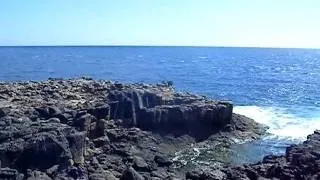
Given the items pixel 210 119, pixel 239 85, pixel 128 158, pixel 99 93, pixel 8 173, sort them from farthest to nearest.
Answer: pixel 239 85 < pixel 99 93 < pixel 210 119 < pixel 128 158 < pixel 8 173

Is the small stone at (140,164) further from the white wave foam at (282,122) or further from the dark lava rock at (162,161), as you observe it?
the white wave foam at (282,122)

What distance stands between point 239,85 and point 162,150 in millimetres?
60647

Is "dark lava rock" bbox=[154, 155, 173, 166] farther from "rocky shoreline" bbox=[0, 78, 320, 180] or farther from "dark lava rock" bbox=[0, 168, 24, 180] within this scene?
"dark lava rock" bbox=[0, 168, 24, 180]

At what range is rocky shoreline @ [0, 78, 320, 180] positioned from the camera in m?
32.4

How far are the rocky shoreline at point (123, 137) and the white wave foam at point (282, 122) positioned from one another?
2.61m

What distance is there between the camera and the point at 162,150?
4309 cm

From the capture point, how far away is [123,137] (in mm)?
43031

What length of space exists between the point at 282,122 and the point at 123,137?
24310 millimetres

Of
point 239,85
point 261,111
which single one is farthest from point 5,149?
point 239,85

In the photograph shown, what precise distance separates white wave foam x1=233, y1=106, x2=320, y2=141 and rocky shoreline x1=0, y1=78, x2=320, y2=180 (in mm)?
2611

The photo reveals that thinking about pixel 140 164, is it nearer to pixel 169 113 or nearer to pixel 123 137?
pixel 123 137

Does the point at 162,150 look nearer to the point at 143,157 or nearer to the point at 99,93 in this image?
the point at 143,157

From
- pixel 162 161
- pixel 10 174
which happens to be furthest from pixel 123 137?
pixel 10 174

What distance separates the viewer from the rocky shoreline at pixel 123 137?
106ft
